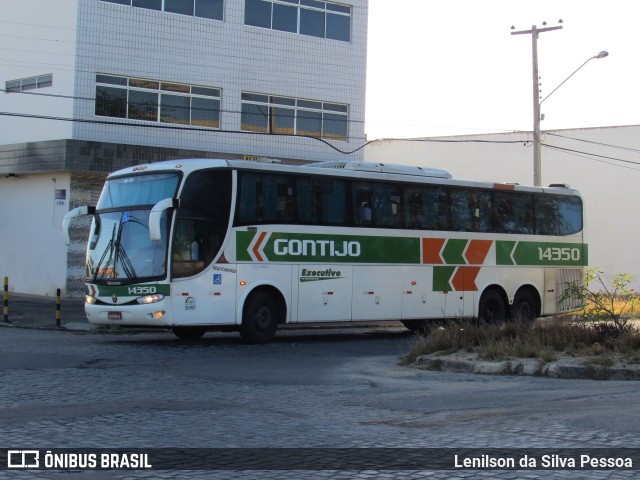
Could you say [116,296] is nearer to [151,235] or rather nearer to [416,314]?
[151,235]

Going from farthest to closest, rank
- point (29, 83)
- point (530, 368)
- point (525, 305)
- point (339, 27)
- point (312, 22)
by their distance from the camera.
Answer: point (339, 27)
point (312, 22)
point (29, 83)
point (525, 305)
point (530, 368)

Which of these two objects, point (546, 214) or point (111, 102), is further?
point (111, 102)

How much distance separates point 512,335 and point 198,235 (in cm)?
635

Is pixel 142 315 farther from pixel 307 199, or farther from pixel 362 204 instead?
pixel 362 204

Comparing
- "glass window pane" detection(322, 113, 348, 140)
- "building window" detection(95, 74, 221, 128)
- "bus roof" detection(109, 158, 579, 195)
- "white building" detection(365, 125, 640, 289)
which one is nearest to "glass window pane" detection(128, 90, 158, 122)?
"building window" detection(95, 74, 221, 128)

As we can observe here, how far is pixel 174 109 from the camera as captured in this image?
3117cm

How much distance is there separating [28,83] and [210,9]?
21.8ft

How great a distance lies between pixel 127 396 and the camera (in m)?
11.3

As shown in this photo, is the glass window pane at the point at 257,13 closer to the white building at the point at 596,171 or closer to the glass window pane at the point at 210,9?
the glass window pane at the point at 210,9

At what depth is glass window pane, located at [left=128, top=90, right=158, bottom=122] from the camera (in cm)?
3023

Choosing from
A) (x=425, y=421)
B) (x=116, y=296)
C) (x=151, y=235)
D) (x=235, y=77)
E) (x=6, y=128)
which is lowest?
(x=425, y=421)

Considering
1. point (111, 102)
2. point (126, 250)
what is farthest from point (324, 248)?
point (111, 102)

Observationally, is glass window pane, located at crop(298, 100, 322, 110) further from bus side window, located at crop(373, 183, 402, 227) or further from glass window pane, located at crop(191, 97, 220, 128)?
bus side window, located at crop(373, 183, 402, 227)

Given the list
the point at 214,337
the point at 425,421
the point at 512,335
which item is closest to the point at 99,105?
the point at 214,337
